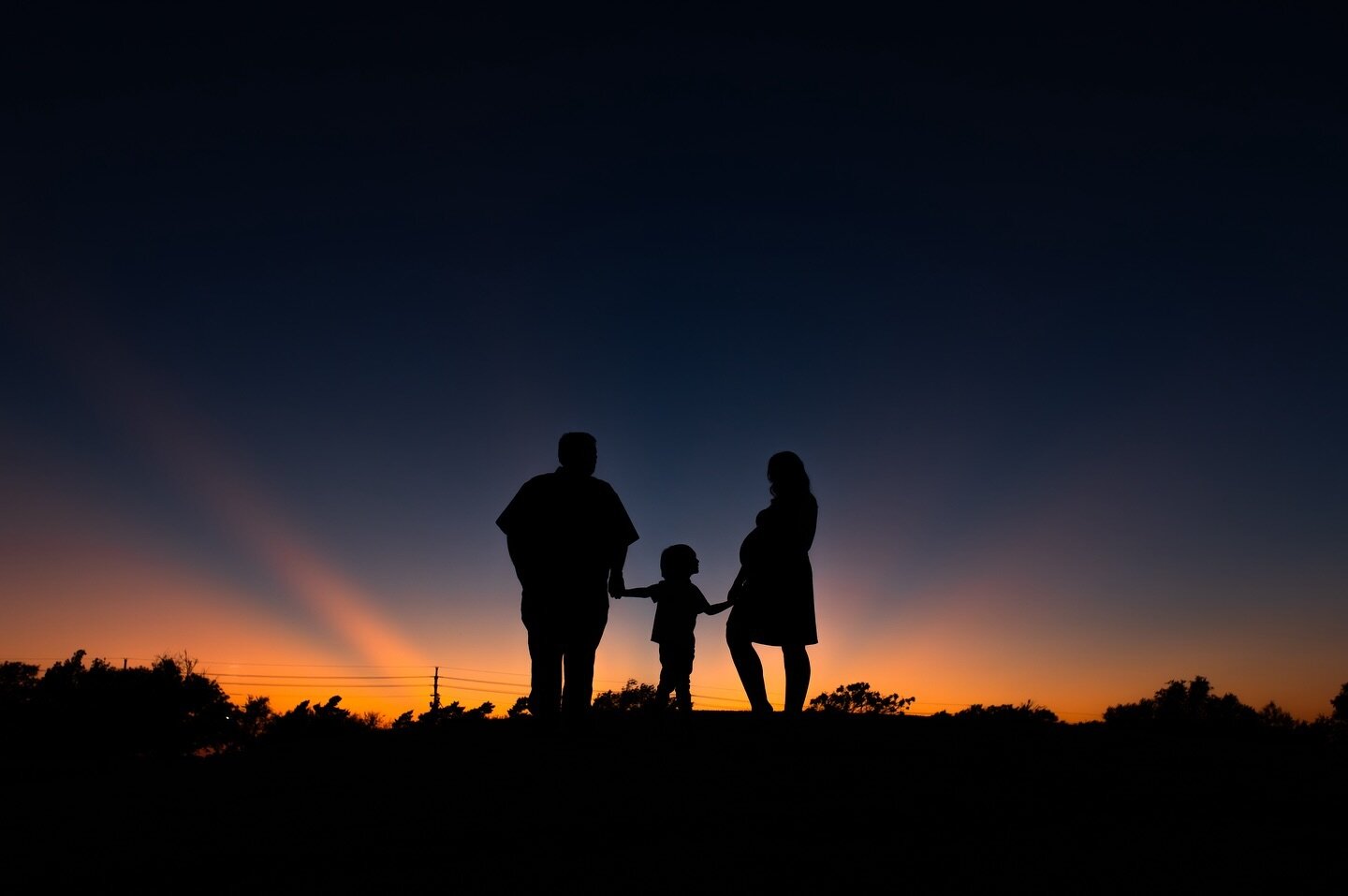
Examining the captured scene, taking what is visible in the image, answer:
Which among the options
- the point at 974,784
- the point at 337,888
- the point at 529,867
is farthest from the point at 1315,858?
the point at 337,888

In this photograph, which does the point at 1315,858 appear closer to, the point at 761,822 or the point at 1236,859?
the point at 1236,859

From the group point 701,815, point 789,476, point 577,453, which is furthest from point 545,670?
point 789,476

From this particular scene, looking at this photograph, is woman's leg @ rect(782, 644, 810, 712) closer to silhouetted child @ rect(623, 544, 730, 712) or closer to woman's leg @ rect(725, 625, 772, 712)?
woman's leg @ rect(725, 625, 772, 712)

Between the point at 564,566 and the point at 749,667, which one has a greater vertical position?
the point at 564,566

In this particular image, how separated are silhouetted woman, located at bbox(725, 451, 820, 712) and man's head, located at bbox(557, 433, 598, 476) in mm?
2208

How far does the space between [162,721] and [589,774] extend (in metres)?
44.4

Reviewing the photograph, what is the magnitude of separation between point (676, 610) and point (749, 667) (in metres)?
2.45

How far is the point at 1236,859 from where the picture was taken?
3.91 meters

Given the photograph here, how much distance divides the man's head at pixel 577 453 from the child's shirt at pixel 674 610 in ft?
14.4

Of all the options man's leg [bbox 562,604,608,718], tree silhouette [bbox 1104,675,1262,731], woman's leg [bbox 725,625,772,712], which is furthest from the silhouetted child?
tree silhouette [bbox 1104,675,1262,731]

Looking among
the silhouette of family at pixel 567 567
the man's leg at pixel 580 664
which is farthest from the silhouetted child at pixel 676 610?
the man's leg at pixel 580 664

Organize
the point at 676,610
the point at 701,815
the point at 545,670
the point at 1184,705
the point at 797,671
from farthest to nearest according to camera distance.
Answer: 1. the point at 1184,705
2. the point at 676,610
3. the point at 797,671
4. the point at 545,670
5. the point at 701,815

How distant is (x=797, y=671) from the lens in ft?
28.6

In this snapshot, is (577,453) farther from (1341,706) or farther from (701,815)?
(1341,706)
